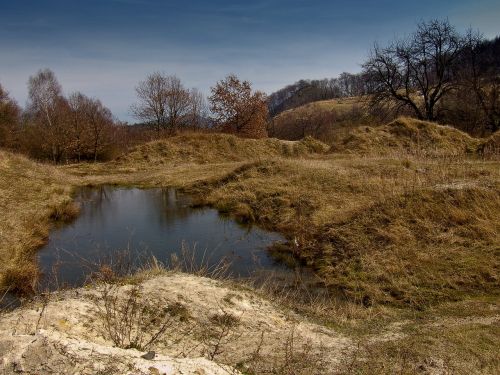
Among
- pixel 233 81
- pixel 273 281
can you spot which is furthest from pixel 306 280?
pixel 233 81

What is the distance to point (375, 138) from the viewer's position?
23.9m

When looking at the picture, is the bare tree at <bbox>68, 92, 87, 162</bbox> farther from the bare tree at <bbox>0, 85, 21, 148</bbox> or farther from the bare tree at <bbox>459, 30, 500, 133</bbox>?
the bare tree at <bbox>459, 30, 500, 133</bbox>

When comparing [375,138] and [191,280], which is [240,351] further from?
[375,138]

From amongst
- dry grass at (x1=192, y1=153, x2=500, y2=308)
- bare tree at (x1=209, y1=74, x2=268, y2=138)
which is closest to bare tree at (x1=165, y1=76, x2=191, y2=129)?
bare tree at (x1=209, y1=74, x2=268, y2=138)

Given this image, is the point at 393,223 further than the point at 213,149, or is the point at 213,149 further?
the point at 213,149

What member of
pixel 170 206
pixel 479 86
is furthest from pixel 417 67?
pixel 170 206

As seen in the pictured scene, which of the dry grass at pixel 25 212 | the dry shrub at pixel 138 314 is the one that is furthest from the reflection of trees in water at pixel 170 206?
the dry shrub at pixel 138 314

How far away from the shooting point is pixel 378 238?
10062 mm

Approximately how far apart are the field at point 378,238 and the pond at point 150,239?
586mm

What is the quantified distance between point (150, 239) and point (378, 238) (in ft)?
19.7

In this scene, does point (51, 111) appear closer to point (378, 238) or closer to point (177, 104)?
point (177, 104)

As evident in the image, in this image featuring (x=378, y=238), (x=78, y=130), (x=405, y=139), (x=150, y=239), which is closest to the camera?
(x=378, y=238)

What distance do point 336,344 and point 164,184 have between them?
1741 centimetres

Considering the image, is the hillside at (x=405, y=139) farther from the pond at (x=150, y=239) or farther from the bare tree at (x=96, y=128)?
the bare tree at (x=96, y=128)
